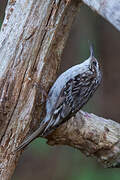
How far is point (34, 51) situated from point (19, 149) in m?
0.85

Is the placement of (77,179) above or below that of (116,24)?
below

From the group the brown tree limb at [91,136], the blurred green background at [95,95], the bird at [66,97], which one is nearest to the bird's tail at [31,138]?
the bird at [66,97]

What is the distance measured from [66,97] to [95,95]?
12.9ft

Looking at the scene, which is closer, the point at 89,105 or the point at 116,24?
the point at 116,24

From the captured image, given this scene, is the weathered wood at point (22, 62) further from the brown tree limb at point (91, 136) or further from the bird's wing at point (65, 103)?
the brown tree limb at point (91, 136)

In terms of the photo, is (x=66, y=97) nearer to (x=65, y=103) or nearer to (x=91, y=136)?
(x=65, y=103)

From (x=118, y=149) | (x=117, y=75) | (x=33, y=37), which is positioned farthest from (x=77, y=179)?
(x=33, y=37)

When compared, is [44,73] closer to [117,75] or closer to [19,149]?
[19,149]

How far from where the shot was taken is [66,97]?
15.2 feet

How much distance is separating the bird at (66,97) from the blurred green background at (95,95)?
122 inches

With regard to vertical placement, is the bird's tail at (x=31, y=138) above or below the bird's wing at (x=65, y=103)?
below

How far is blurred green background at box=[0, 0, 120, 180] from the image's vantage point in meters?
8.09

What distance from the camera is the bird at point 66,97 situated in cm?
445

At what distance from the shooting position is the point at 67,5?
4496 mm
